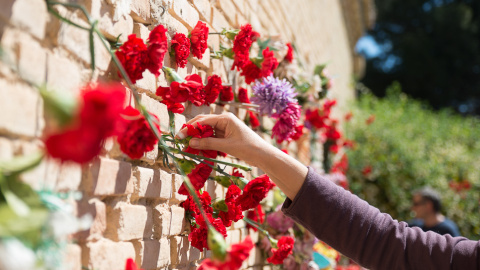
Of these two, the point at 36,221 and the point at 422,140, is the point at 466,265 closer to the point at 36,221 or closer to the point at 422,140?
the point at 36,221

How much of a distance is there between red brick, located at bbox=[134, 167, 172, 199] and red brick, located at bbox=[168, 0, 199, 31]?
1.88ft

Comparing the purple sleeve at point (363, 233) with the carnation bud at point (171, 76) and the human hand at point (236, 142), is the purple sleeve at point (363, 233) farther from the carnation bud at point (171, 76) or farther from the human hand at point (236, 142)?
the carnation bud at point (171, 76)

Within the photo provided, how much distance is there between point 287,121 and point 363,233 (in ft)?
Result: 2.14

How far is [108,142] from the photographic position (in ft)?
4.07

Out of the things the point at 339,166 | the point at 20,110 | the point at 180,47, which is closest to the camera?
the point at 20,110

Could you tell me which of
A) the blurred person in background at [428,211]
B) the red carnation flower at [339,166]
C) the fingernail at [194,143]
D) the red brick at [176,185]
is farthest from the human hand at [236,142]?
the red carnation flower at [339,166]

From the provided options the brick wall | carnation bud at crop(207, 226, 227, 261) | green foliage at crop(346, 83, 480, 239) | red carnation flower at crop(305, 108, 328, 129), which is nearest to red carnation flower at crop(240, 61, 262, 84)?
the brick wall

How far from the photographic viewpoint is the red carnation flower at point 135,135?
1082mm

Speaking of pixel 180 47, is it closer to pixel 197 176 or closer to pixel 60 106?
pixel 197 176

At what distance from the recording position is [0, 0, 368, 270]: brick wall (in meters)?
0.91

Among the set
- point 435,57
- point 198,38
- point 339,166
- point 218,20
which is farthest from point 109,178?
point 435,57

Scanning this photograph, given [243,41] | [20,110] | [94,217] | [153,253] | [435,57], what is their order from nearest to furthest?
[20,110] → [94,217] → [153,253] → [243,41] → [435,57]

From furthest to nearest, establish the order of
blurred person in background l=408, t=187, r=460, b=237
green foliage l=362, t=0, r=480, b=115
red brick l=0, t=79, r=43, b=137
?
green foliage l=362, t=0, r=480, b=115, blurred person in background l=408, t=187, r=460, b=237, red brick l=0, t=79, r=43, b=137

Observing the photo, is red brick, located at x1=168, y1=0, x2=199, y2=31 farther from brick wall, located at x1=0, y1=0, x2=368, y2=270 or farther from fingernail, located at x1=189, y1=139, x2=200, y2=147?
fingernail, located at x1=189, y1=139, x2=200, y2=147
